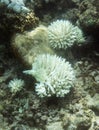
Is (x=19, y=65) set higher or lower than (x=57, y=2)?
Answer: lower

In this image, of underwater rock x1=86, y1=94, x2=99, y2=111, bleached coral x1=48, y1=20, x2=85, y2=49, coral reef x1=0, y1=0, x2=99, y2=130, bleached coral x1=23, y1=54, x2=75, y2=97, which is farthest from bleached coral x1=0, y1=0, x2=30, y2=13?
underwater rock x1=86, y1=94, x2=99, y2=111

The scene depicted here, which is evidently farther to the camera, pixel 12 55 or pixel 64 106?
pixel 12 55

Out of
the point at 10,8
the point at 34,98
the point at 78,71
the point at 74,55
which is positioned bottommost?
the point at 34,98

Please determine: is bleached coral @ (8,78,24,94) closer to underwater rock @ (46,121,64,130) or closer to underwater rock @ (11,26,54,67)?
underwater rock @ (11,26,54,67)

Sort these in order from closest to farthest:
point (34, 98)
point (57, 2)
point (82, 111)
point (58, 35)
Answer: point (82, 111)
point (34, 98)
point (58, 35)
point (57, 2)

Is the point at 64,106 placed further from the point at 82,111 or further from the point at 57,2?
the point at 57,2

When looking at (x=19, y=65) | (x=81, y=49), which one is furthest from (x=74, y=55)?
(x=19, y=65)

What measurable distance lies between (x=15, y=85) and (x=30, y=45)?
2.36 feet

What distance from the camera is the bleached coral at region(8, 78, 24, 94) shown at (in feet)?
14.6

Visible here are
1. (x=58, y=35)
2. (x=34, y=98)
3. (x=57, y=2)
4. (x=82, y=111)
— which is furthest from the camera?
(x=57, y=2)

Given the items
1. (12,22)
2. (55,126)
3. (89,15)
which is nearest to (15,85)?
(55,126)

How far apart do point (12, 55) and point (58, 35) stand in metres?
0.88

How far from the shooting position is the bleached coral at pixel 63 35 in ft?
15.5

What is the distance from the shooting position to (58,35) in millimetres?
4719
